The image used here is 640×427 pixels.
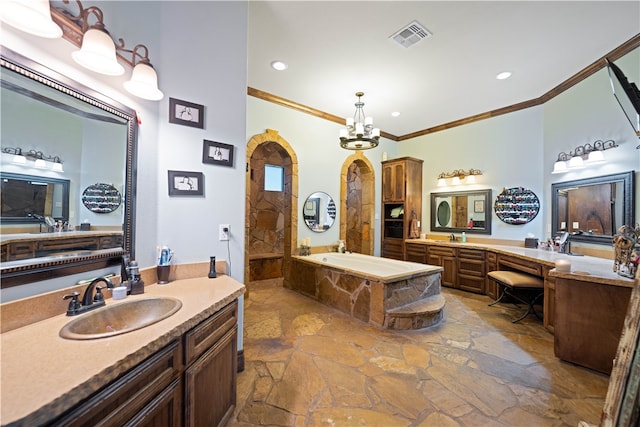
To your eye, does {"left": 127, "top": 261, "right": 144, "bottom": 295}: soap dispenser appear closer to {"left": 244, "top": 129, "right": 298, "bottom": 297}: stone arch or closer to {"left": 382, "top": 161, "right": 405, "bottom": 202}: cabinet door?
{"left": 244, "top": 129, "right": 298, "bottom": 297}: stone arch

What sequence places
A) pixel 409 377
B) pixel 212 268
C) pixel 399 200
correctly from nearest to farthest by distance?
pixel 212 268, pixel 409 377, pixel 399 200

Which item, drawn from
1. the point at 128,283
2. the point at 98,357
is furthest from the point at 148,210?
the point at 98,357

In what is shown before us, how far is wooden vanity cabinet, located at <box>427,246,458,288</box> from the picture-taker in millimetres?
4598

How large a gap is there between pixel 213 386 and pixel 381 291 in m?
2.07

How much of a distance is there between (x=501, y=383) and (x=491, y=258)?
8.30ft

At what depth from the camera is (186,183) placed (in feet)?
6.60

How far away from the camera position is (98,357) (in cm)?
90

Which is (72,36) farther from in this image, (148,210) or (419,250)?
(419,250)

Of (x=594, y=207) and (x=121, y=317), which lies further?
(x=594, y=207)

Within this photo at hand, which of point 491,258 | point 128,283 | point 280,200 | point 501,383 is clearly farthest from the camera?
point 280,200

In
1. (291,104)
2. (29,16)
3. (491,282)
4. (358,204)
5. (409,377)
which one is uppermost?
(291,104)

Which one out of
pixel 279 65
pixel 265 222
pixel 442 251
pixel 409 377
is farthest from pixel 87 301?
pixel 442 251

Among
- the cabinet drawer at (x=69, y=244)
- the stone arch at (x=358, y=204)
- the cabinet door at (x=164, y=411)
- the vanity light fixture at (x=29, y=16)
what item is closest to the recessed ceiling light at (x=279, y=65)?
the stone arch at (x=358, y=204)

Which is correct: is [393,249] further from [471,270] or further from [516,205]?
[516,205]
